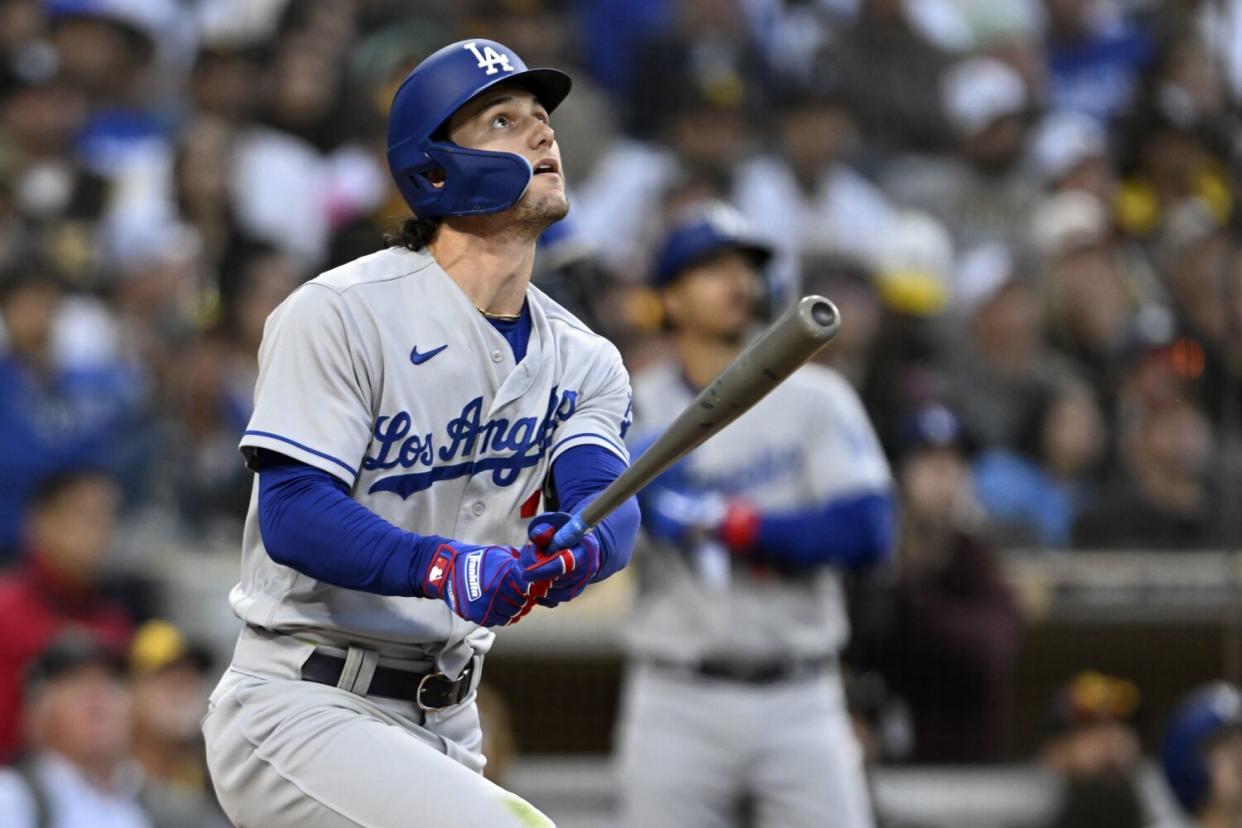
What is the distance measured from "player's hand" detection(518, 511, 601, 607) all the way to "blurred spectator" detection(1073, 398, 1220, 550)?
414cm

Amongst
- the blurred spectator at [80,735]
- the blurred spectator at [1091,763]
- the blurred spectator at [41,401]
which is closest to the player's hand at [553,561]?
the blurred spectator at [80,735]

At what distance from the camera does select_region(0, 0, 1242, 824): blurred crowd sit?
236 inches

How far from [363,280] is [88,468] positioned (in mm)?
3309

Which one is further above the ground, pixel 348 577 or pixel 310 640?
pixel 348 577

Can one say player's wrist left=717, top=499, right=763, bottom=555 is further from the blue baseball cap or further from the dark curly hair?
the dark curly hair

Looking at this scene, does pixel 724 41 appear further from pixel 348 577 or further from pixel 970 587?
pixel 348 577

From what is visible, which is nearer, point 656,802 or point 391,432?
point 391,432

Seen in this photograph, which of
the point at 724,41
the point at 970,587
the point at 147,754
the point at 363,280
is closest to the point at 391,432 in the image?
the point at 363,280

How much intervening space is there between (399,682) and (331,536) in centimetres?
35

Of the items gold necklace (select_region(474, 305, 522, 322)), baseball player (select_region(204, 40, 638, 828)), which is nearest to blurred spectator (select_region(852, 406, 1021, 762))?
baseball player (select_region(204, 40, 638, 828))

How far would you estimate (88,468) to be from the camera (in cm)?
583

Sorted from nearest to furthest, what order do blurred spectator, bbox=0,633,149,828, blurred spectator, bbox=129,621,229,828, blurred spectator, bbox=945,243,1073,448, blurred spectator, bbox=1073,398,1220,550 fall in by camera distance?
blurred spectator, bbox=0,633,149,828 < blurred spectator, bbox=129,621,229,828 < blurred spectator, bbox=1073,398,1220,550 < blurred spectator, bbox=945,243,1073,448

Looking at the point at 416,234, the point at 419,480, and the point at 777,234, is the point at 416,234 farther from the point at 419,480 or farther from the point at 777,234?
the point at 777,234

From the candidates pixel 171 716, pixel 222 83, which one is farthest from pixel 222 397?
pixel 222 83
